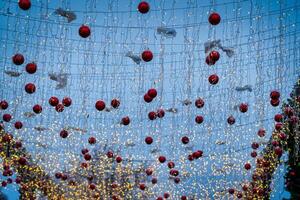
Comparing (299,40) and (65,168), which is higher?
(299,40)

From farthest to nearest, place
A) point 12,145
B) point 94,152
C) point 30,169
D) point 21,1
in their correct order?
point 94,152, point 30,169, point 12,145, point 21,1

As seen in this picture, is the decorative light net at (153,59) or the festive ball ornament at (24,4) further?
the decorative light net at (153,59)

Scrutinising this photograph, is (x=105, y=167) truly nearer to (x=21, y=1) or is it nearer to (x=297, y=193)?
(x=297, y=193)

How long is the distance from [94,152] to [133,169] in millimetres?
3334

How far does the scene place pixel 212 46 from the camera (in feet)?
27.3

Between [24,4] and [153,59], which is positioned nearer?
[24,4]

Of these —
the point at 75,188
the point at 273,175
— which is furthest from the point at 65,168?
the point at 273,175

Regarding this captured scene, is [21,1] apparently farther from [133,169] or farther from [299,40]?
[133,169]

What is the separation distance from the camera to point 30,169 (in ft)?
66.6

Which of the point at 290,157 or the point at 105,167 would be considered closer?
the point at 290,157

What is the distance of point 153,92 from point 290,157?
8398 mm

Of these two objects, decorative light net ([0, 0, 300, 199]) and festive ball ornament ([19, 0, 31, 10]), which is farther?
decorative light net ([0, 0, 300, 199])

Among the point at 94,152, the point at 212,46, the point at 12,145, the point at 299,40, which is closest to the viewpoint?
the point at 212,46

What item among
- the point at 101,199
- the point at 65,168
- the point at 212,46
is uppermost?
the point at 212,46
